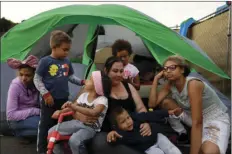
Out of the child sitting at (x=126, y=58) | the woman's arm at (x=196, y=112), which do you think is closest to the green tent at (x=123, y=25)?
the child sitting at (x=126, y=58)

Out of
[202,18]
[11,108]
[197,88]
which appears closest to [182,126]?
[197,88]

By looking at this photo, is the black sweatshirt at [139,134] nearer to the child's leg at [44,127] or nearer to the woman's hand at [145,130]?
the woman's hand at [145,130]

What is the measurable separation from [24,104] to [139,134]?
1.59m

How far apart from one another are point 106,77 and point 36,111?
125cm

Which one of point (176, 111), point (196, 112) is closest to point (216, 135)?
point (196, 112)

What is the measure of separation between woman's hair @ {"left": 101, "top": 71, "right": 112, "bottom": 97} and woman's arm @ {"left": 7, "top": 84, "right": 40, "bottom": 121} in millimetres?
1231

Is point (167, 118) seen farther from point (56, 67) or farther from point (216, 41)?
point (216, 41)

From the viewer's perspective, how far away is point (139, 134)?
8.25 feet

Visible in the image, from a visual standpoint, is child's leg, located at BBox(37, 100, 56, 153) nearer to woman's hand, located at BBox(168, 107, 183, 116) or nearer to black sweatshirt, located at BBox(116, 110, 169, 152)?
black sweatshirt, located at BBox(116, 110, 169, 152)

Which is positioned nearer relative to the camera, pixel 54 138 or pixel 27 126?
pixel 54 138

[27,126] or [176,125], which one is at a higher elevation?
[176,125]

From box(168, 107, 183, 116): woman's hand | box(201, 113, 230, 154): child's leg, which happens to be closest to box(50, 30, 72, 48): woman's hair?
box(168, 107, 183, 116): woman's hand

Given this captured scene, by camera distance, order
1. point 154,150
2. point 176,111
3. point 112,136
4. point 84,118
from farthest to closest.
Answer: point 176,111, point 84,118, point 154,150, point 112,136

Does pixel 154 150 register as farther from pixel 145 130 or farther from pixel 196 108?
pixel 196 108
